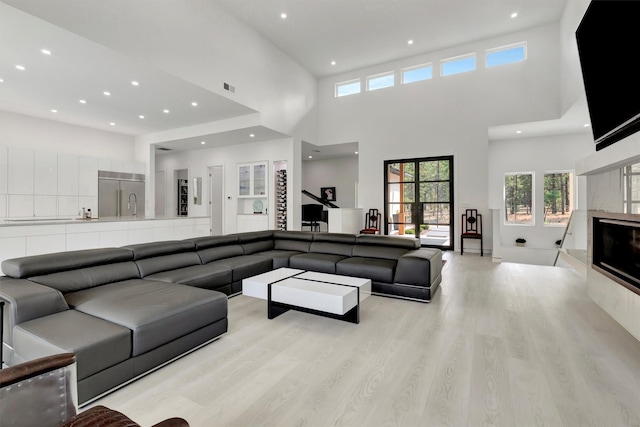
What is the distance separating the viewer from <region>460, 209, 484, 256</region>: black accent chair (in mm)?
7383

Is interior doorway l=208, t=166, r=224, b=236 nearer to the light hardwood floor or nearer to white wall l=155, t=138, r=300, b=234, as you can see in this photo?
white wall l=155, t=138, r=300, b=234

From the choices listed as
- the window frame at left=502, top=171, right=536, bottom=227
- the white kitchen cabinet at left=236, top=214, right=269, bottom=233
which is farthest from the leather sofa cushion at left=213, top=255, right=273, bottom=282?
the window frame at left=502, top=171, right=536, bottom=227

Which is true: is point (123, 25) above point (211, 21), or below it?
below

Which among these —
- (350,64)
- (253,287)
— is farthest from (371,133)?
(253,287)

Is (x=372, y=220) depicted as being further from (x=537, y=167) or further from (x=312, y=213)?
(x=537, y=167)

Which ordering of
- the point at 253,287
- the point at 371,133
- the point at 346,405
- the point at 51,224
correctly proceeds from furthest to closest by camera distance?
the point at 371,133
the point at 51,224
the point at 253,287
the point at 346,405

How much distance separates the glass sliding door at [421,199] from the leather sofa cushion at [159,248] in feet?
20.1

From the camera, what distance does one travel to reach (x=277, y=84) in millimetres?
7574

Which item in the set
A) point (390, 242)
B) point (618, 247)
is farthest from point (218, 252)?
point (618, 247)

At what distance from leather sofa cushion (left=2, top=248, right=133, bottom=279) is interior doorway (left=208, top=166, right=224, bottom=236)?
635 centimetres

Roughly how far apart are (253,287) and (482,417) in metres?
2.17

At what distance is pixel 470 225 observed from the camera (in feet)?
25.2

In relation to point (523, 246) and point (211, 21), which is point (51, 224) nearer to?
point (211, 21)

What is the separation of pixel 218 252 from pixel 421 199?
6.11 meters
